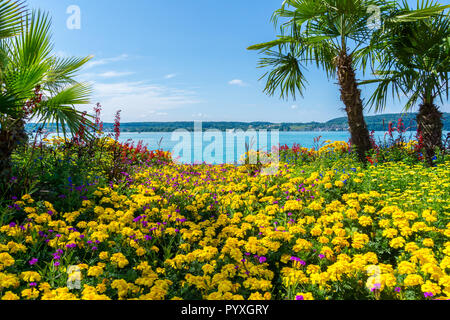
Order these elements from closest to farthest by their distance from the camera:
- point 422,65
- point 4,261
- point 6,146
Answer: point 4,261, point 6,146, point 422,65

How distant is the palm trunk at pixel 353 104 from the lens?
7.68 metres

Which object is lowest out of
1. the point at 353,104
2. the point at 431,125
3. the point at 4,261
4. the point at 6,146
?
the point at 4,261

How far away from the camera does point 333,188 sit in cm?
461

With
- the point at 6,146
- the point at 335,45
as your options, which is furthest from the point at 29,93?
the point at 335,45

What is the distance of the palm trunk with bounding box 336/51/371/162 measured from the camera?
25.2ft

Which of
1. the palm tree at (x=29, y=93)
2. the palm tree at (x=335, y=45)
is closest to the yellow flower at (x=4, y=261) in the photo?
the palm tree at (x=29, y=93)

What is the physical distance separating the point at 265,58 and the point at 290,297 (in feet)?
24.0

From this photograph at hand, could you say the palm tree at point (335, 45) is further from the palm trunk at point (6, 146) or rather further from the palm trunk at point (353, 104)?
the palm trunk at point (6, 146)

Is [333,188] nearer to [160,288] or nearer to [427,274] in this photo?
[427,274]

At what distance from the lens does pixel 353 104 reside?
25.5ft

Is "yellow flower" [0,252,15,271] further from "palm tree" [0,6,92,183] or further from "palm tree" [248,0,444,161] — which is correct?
"palm tree" [248,0,444,161]

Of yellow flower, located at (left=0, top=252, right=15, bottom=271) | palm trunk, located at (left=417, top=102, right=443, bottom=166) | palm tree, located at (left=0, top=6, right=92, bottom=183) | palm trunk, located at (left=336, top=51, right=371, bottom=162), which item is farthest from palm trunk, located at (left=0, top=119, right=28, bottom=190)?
palm trunk, located at (left=417, top=102, right=443, bottom=166)

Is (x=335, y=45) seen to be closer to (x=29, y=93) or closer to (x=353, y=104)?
(x=353, y=104)

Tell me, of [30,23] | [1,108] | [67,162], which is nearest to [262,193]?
[67,162]
